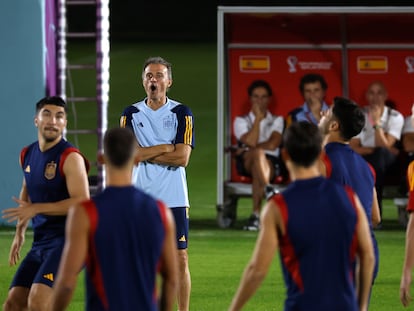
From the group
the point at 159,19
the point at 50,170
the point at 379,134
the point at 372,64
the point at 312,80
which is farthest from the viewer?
the point at 159,19

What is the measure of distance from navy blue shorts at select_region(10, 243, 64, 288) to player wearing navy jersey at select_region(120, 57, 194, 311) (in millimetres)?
1487

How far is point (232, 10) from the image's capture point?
45.4 feet

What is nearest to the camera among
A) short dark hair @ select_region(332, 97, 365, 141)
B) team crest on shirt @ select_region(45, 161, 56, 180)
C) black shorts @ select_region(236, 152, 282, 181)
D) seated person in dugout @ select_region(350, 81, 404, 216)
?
short dark hair @ select_region(332, 97, 365, 141)

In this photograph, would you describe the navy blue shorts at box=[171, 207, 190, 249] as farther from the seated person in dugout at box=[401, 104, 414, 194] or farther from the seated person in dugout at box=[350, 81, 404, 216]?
the seated person in dugout at box=[401, 104, 414, 194]

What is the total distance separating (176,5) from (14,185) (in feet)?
99.7

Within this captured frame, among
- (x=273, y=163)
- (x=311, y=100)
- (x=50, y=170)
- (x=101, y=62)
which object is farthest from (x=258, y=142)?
(x=50, y=170)

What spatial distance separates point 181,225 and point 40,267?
1.73 meters

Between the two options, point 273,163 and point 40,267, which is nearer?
point 40,267

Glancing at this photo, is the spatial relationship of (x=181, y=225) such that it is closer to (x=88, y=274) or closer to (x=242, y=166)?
(x=88, y=274)

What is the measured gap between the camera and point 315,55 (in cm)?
1524

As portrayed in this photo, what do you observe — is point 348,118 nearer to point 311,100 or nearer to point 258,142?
point 258,142

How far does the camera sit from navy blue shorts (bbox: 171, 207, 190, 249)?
27.5ft

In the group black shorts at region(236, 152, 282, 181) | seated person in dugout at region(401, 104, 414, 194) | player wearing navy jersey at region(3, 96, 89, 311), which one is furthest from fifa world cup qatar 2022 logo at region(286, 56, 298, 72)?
player wearing navy jersey at region(3, 96, 89, 311)

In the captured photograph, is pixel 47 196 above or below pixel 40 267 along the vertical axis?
above
